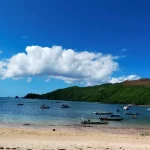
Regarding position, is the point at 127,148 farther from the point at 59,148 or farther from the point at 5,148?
the point at 5,148

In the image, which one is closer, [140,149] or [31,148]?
[31,148]

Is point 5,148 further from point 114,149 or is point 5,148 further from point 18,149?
point 114,149

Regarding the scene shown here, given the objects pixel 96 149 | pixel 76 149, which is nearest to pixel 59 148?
pixel 76 149

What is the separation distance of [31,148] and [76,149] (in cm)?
401

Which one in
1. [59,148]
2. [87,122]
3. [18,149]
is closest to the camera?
[18,149]

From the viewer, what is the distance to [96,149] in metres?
28.1

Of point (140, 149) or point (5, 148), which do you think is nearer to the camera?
point (5, 148)

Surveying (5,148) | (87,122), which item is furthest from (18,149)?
(87,122)

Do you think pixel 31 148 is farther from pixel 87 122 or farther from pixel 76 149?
pixel 87 122

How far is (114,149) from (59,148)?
508 cm

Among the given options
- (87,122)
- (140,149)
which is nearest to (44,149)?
(140,149)

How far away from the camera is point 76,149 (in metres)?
27.7

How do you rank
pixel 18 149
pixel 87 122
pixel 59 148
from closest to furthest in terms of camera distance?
pixel 18 149
pixel 59 148
pixel 87 122

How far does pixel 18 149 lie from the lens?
86.0 feet
